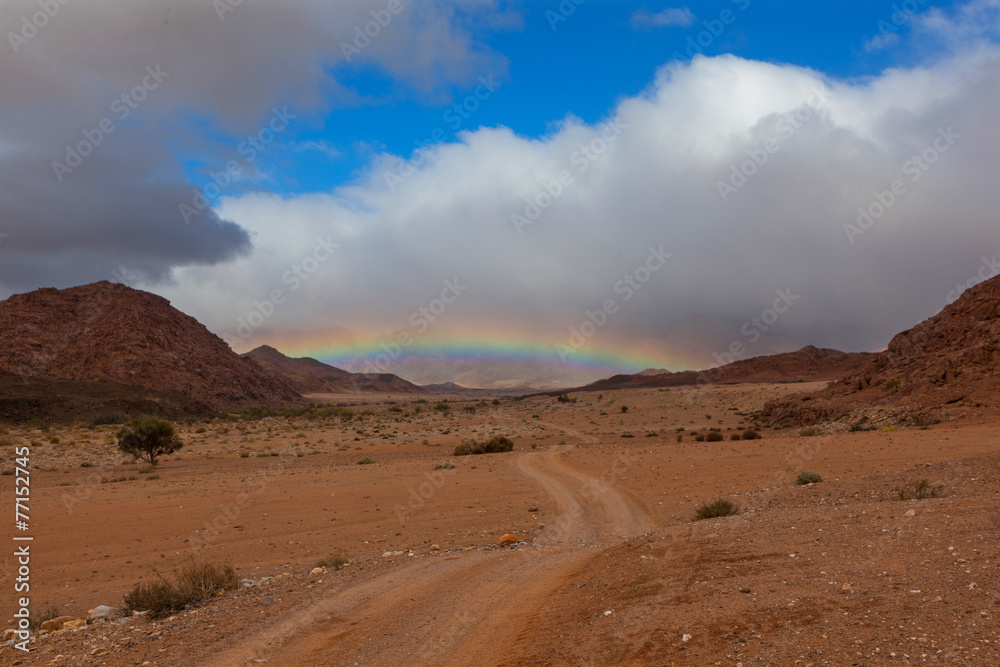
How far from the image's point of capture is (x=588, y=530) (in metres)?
13.9

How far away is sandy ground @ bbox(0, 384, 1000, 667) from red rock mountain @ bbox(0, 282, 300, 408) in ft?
242

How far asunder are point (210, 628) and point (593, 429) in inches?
1836

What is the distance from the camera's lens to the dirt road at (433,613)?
6.70 metres

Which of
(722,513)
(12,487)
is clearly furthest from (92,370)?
(722,513)

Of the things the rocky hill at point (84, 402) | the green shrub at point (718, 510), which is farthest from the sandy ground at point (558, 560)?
the rocky hill at point (84, 402)

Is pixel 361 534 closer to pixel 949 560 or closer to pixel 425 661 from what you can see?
pixel 425 661

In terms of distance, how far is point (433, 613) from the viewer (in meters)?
7.93

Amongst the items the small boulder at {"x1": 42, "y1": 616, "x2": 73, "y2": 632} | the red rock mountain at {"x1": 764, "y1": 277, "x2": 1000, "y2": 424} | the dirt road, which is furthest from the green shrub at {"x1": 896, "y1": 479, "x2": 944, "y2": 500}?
the red rock mountain at {"x1": 764, "y1": 277, "x2": 1000, "y2": 424}

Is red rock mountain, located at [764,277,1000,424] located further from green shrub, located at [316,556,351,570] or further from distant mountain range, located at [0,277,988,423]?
green shrub, located at [316,556,351,570]

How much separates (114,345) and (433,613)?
101355 mm

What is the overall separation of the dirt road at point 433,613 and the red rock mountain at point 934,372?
79.5 feet

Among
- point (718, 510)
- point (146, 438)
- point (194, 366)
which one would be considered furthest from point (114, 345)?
point (718, 510)

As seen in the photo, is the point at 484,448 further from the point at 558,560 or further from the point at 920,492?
the point at 920,492

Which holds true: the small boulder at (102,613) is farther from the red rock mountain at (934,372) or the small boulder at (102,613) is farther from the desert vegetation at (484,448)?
the red rock mountain at (934,372)
